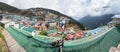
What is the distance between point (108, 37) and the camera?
1917 cm

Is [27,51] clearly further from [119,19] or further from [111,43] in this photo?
[119,19]

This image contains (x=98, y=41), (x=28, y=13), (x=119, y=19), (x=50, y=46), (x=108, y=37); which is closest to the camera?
(x=50, y=46)

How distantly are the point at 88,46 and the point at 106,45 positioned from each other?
6.33ft

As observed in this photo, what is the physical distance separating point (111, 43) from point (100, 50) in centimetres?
184

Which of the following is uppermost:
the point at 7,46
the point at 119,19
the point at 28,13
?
the point at 119,19

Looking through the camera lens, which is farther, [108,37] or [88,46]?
[108,37]

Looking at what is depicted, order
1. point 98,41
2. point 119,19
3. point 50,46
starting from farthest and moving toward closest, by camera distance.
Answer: point 119,19
point 98,41
point 50,46

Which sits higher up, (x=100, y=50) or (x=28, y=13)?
(x=100, y=50)

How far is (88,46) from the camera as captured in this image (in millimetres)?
16281

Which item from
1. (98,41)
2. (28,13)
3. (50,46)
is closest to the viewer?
(50,46)

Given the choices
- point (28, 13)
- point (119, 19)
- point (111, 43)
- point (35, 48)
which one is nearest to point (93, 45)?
point (111, 43)

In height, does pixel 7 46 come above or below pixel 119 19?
below

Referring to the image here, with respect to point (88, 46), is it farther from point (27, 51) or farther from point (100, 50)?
point (27, 51)

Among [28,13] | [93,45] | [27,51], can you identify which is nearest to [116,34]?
[93,45]
